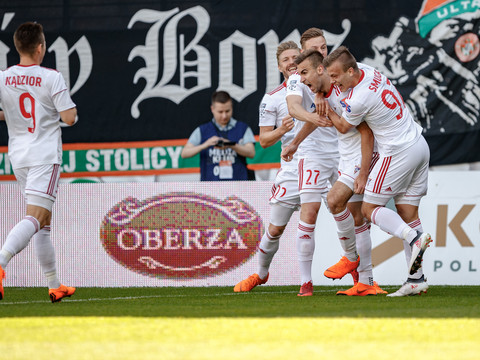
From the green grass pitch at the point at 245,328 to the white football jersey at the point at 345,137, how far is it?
1094 millimetres

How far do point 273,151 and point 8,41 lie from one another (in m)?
3.34

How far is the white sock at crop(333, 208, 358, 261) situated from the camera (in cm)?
680

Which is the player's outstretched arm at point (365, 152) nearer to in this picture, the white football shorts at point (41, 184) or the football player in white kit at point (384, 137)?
the football player in white kit at point (384, 137)

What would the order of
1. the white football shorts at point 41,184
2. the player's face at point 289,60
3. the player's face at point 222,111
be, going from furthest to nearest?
the player's face at point 222,111
the player's face at point 289,60
the white football shorts at point 41,184

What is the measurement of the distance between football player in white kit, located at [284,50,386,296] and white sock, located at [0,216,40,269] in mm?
2107

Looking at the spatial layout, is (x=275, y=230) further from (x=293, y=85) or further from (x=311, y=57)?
(x=311, y=57)

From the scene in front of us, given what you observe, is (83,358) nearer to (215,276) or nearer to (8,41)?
(215,276)

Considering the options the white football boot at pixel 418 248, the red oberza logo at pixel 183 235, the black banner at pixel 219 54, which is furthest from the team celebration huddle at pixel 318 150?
the black banner at pixel 219 54

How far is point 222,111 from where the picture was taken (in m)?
9.16

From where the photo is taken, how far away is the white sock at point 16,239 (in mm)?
5953

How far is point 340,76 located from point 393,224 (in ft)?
3.66

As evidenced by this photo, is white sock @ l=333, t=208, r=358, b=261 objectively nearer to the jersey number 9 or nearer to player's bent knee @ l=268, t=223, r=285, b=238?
player's bent knee @ l=268, t=223, r=285, b=238

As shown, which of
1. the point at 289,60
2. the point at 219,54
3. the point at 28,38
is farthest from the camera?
the point at 219,54

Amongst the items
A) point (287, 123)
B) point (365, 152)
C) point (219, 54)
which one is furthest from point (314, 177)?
point (219, 54)
